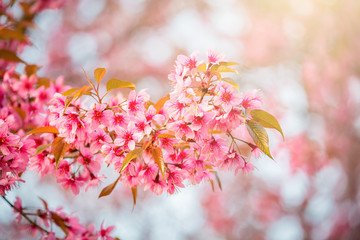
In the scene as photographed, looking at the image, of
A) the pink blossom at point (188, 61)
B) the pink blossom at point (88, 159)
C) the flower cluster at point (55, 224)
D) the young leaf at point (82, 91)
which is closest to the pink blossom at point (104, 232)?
the flower cluster at point (55, 224)

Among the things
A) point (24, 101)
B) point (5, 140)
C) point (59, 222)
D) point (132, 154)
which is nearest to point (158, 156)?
point (132, 154)

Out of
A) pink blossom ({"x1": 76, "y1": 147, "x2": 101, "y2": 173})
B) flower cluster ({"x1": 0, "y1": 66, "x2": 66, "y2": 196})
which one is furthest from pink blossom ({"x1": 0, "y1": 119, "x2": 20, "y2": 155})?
pink blossom ({"x1": 76, "y1": 147, "x2": 101, "y2": 173})

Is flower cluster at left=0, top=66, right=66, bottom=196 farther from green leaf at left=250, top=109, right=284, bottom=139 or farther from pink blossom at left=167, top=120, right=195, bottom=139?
green leaf at left=250, top=109, right=284, bottom=139

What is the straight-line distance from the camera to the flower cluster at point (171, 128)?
0.91m

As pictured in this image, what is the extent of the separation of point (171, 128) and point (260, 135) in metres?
0.29

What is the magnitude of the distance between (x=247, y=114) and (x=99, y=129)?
1.77 ft

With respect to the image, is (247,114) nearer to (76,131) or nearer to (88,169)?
(76,131)

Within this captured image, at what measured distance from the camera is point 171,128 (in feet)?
3.07

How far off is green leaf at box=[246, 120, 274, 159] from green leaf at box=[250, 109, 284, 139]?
0.9 inches

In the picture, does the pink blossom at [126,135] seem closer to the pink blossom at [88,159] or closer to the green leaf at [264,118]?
the pink blossom at [88,159]

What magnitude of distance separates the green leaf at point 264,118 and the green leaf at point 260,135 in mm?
22

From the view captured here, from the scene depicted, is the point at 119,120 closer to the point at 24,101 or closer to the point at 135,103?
the point at 135,103

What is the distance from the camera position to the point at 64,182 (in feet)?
3.90

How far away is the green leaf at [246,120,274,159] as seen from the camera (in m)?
0.90
